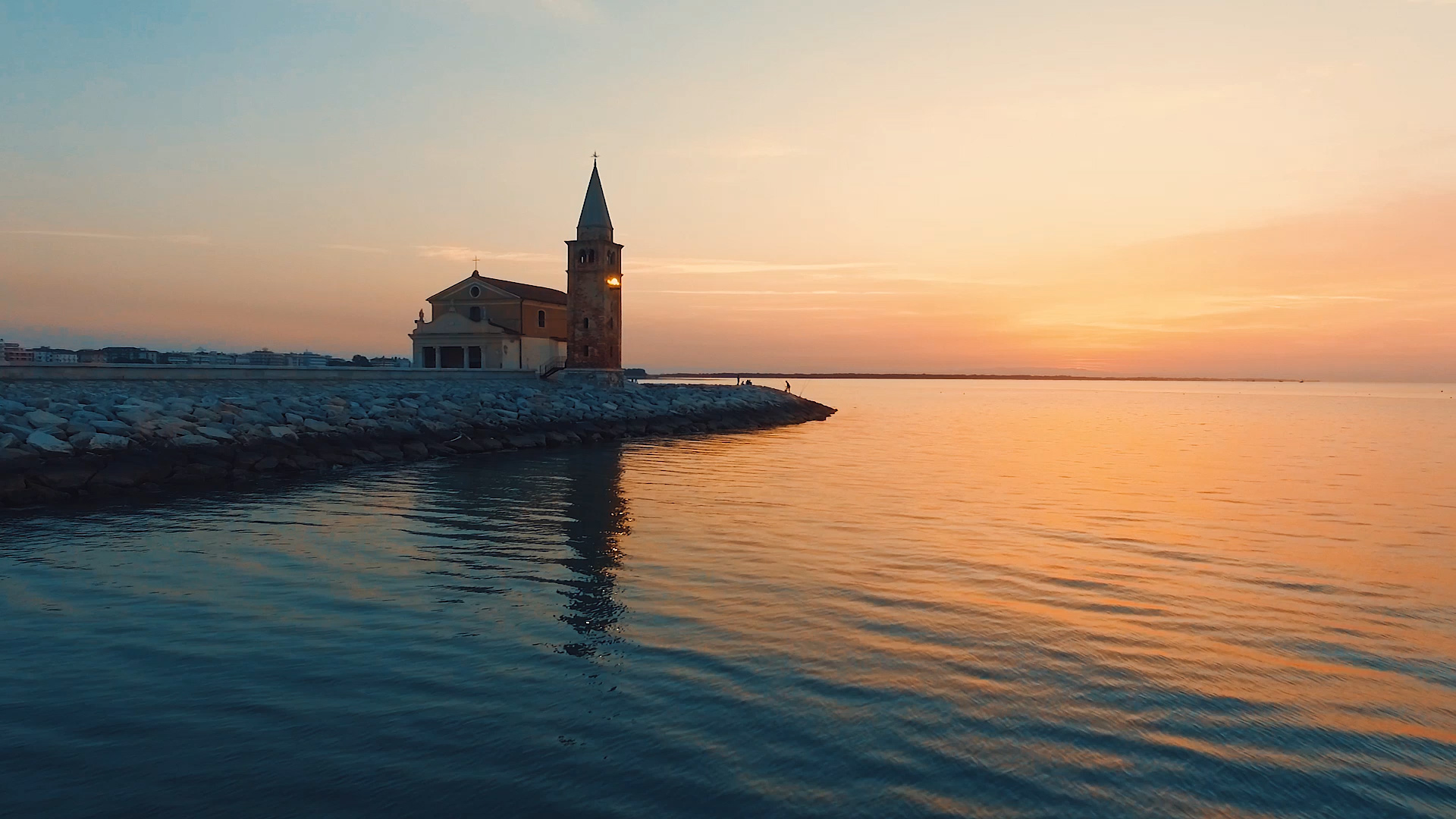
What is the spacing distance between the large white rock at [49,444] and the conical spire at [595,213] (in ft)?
130

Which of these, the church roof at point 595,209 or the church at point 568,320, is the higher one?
the church roof at point 595,209

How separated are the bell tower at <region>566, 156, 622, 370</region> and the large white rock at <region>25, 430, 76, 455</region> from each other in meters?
38.0

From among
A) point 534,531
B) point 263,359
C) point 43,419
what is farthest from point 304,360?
point 534,531

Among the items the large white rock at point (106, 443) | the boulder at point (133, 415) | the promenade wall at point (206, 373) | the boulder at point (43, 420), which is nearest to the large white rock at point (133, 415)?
the boulder at point (133, 415)

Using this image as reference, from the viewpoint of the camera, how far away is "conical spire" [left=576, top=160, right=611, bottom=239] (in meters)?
56.1

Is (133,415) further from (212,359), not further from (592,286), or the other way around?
(592,286)

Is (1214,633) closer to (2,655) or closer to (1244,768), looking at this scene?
(1244,768)

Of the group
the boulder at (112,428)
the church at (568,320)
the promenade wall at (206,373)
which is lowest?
the boulder at (112,428)

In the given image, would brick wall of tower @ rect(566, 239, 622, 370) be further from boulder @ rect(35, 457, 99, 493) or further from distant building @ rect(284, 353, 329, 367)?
boulder @ rect(35, 457, 99, 493)

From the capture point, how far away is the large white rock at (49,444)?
60.7ft

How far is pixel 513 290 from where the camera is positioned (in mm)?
59625

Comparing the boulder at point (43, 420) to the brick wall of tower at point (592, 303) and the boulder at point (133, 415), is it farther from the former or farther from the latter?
the brick wall of tower at point (592, 303)

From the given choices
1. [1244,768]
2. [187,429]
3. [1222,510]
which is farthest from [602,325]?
[1244,768]

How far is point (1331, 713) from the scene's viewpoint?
693cm
